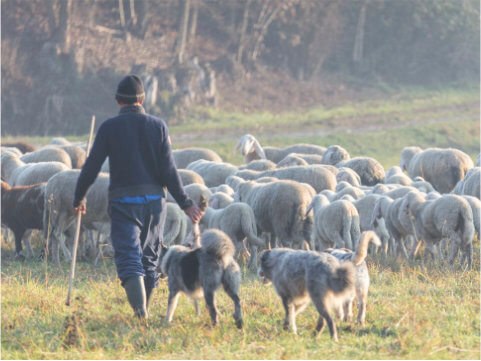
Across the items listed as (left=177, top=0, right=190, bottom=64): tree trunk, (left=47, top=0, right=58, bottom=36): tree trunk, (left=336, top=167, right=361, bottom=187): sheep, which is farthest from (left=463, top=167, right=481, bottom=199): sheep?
(left=47, top=0, right=58, bottom=36): tree trunk

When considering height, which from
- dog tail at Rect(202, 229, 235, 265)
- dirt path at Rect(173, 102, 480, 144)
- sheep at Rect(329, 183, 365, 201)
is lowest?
dirt path at Rect(173, 102, 480, 144)

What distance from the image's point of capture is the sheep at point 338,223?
11.3 metres

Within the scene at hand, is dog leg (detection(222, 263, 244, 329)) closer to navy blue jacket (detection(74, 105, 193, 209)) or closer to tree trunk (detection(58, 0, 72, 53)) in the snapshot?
navy blue jacket (detection(74, 105, 193, 209))

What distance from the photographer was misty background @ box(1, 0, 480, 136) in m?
36.3

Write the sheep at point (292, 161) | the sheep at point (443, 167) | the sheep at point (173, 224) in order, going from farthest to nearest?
the sheep at point (443, 167), the sheep at point (292, 161), the sheep at point (173, 224)

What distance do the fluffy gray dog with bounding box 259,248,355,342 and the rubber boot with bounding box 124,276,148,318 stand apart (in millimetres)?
1041

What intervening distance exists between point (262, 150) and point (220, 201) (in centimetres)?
790

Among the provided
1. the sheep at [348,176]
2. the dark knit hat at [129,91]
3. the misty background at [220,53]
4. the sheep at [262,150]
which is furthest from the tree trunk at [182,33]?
the dark knit hat at [129,91]

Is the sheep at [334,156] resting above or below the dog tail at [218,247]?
below

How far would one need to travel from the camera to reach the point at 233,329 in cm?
663

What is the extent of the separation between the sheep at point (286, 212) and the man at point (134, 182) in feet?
16.4

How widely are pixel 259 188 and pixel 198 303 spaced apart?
17.7 feet

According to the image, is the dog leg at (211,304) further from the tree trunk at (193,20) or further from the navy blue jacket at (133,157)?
the tree trunk at (193,20)

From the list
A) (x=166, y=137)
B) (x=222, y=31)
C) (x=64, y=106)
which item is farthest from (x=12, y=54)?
(x=166, y=137)
